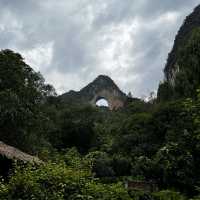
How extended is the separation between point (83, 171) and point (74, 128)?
108 feet

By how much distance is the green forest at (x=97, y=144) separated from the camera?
374 inches

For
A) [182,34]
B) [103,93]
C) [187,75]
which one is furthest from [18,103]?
[103,93]

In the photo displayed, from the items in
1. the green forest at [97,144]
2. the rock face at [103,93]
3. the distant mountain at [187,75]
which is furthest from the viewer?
the rock face at [103,93]

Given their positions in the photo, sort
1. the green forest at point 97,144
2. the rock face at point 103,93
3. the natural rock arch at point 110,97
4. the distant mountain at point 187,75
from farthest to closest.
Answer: the natural rock arch at point 110,97 → the rock face at point 103,93 → the distant mountain at point 187,75 → the green forest at point 97,144

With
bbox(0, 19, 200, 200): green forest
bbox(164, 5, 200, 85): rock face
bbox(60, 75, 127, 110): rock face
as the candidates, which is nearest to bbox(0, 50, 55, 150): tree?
bbox(0, 19, 200, 200): green forest

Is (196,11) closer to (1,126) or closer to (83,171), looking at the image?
(1,126)

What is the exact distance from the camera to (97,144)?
1709 inches

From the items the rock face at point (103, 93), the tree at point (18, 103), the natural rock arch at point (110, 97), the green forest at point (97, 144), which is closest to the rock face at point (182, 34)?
the green forest at point (97, 144)

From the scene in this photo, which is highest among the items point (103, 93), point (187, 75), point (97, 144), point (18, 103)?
point (103, 93)

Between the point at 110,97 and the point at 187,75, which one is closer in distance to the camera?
the point at 187,75

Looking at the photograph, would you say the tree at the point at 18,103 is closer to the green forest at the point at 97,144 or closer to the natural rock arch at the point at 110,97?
the green forest at the point at 97,144

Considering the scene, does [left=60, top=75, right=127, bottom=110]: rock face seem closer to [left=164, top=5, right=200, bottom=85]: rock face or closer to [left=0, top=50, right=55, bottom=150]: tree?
[left=164, top=5, right=200, bottom=85]: rock face

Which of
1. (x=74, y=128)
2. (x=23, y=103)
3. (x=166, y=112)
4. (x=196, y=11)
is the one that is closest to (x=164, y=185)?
(x=23, y=103)

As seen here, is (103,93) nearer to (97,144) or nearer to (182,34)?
(182,34)
